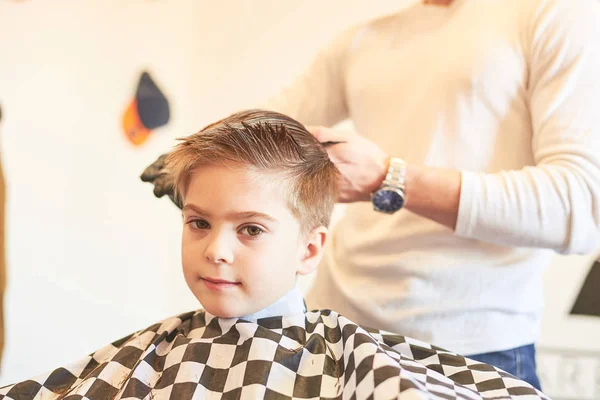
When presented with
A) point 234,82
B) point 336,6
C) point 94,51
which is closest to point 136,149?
point 94,51

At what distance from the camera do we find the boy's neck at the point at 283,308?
85 cm

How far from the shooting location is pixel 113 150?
1896 millimetres

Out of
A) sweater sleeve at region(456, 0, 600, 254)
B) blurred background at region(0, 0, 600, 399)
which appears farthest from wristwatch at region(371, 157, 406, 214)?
blurred background at region(0, 0, 600, 399)

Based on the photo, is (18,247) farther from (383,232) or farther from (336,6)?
(336,6)

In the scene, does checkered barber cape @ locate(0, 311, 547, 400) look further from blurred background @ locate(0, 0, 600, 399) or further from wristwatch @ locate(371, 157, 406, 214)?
blurred background @ locate(0, 0, 600, 399)

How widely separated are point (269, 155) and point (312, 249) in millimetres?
169

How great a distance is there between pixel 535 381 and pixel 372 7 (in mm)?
1708

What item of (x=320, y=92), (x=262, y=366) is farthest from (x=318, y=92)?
(x=262, y=366)

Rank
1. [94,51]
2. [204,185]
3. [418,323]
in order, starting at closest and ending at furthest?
[204,185] → [418,323] → [94,51]

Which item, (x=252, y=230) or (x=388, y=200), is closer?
(x=252, y=230)

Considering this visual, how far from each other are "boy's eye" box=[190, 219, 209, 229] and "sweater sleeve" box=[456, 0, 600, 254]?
0.41 meters

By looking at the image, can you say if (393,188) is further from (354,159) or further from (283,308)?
(283,308)

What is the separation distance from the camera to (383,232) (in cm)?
108

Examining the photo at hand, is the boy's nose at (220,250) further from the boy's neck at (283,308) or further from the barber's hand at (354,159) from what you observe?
the barber's hand at (354,159)
